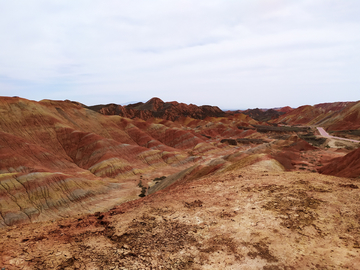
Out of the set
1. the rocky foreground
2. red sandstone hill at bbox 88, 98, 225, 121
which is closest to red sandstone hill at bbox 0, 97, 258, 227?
the rocky foreground

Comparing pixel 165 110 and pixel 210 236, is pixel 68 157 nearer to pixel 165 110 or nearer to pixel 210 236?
pixel 210 236

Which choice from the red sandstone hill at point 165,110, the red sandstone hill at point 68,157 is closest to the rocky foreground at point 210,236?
the red sandstone hill at point 68,157

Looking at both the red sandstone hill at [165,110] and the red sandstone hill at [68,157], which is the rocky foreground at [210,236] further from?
the red sandstone hill at [165,110]

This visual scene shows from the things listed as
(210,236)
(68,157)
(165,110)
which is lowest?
(68,157)

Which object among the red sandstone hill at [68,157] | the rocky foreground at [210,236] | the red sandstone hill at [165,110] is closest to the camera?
the rocky foreground at [210,236]

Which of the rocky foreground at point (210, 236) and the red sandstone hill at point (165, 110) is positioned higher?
the red sandstone hill at point (165, 110)

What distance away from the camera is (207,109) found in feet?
649

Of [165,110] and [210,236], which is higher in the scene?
[165,110]

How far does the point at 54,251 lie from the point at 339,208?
51.1 ft

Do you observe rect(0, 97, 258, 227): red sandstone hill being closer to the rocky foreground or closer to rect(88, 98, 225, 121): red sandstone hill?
the rocky foreground

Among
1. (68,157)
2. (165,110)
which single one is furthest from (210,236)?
(165,110)

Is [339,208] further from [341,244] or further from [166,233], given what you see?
[166,233]

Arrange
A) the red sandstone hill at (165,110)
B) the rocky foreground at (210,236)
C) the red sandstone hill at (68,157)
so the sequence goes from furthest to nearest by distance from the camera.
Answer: the red sandstone hill at (165,110) < the red sandstone hill at (68,157) < the rocky foreground at (210,236)

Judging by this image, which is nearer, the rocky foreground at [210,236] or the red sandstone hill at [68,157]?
the rocky foreground at [210,236]
